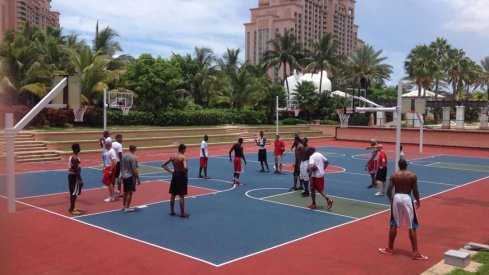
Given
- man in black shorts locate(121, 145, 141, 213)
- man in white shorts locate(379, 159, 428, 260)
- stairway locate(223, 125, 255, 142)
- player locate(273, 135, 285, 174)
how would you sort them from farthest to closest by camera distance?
1. stairway locate(223, 125, 255, 142)
2. player locate(273, 135, 285, 174)
3. man in black shorts locate(121, 145, 141, 213)
4. man in white shorts locate(379, 159, 428, 260)

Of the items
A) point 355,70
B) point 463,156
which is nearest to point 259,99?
point 355,70

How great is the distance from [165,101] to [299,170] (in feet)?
82.3

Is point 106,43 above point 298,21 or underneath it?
underneath

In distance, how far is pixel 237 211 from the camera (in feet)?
40.2

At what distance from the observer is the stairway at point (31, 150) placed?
74.3 ft

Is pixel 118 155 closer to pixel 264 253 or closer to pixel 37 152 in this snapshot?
pixel 264 253

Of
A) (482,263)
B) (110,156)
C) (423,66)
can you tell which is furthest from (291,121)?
(482,263)

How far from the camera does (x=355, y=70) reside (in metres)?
55.8

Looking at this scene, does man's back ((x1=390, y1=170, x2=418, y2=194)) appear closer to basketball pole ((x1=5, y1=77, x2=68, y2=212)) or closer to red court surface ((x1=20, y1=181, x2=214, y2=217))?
basketball pole ((x1=5, y1=77, x2=68, y2=212))

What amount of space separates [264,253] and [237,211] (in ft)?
12.1

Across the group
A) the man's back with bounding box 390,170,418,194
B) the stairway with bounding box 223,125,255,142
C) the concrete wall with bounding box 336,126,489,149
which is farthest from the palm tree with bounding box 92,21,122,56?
the man's back with bounding box 390,170,418,194

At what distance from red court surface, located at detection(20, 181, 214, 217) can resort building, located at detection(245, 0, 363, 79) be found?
107 meters

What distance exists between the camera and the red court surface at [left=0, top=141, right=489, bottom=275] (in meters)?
7.70

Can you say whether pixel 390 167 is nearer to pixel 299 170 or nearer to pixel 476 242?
pixel 299 170
